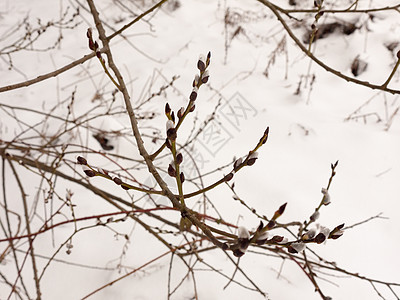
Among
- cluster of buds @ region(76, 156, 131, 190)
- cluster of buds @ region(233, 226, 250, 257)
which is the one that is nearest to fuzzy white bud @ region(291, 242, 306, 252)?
cluster of buds @ region(233, 226, 250, 257)

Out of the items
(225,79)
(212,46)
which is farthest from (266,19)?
(225,79)

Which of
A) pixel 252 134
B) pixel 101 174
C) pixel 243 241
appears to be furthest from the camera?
pixel 252 134

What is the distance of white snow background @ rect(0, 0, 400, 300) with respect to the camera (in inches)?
58.6

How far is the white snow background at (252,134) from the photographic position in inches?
58.6

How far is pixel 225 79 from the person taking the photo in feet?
8.94

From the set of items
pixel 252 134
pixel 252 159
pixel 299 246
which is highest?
pixel 252 134

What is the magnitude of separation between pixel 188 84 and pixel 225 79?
33 cm

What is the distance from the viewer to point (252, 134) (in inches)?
89.2

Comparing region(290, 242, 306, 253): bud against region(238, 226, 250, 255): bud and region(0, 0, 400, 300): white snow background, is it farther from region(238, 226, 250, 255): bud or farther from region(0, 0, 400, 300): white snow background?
region(0, 0, 400, 300): white snow background

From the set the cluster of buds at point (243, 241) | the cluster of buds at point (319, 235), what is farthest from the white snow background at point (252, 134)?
the cluster of buds at point (243, 241)

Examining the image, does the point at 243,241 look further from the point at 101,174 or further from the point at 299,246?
the point at 101,174

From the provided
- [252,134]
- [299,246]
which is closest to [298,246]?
[299,246]

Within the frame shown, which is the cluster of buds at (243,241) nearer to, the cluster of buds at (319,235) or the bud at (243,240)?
the bud at (243,240)

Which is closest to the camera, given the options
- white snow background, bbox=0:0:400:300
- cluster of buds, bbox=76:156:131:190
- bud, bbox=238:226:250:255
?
bud, bbox=238:226:250:255
